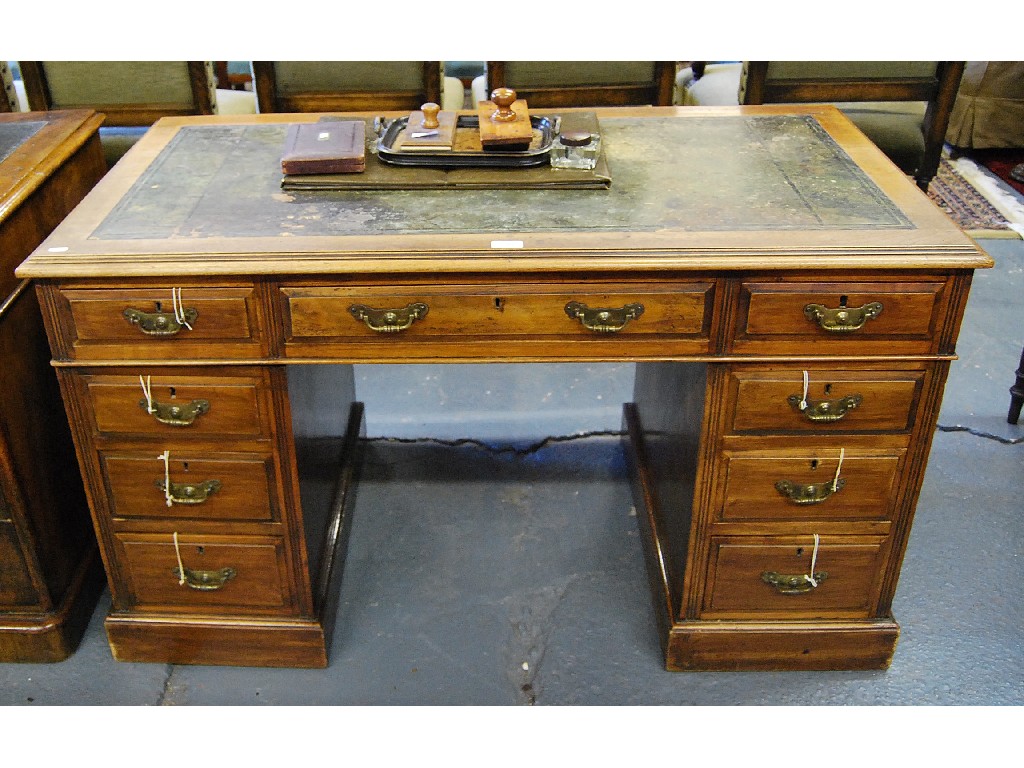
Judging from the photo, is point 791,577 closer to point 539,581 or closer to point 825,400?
point 825,400

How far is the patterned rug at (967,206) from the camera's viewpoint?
3705mm

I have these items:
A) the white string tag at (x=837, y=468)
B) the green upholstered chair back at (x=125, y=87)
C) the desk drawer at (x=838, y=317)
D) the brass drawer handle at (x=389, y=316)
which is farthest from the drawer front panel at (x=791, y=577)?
the green upholstered chair back at (x=125, y=87)

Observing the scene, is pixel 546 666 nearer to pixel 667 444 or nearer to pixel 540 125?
pixel 667 444

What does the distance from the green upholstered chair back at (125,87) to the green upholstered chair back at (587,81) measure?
0.83 metres

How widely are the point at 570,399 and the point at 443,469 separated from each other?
0.49m

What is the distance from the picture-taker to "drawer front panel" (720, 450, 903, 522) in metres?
1.75

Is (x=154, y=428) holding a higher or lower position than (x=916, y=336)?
lower

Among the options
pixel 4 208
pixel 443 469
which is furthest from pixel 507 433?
pixel 4 208

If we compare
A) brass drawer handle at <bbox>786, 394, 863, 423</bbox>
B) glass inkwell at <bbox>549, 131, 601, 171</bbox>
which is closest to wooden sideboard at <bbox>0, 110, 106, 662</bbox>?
glass inkwell at <bbox>549, 131, 601, 171</bbox>

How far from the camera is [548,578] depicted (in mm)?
2203

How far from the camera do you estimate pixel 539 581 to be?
7.20 feet

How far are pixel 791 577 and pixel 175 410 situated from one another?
121 centimetres

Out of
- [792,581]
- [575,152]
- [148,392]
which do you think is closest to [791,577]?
[792,581]

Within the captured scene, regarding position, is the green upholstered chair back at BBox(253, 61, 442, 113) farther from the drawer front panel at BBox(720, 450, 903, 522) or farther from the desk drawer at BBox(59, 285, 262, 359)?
the drawer front panel at BBox(720, 450, 903, 522)
